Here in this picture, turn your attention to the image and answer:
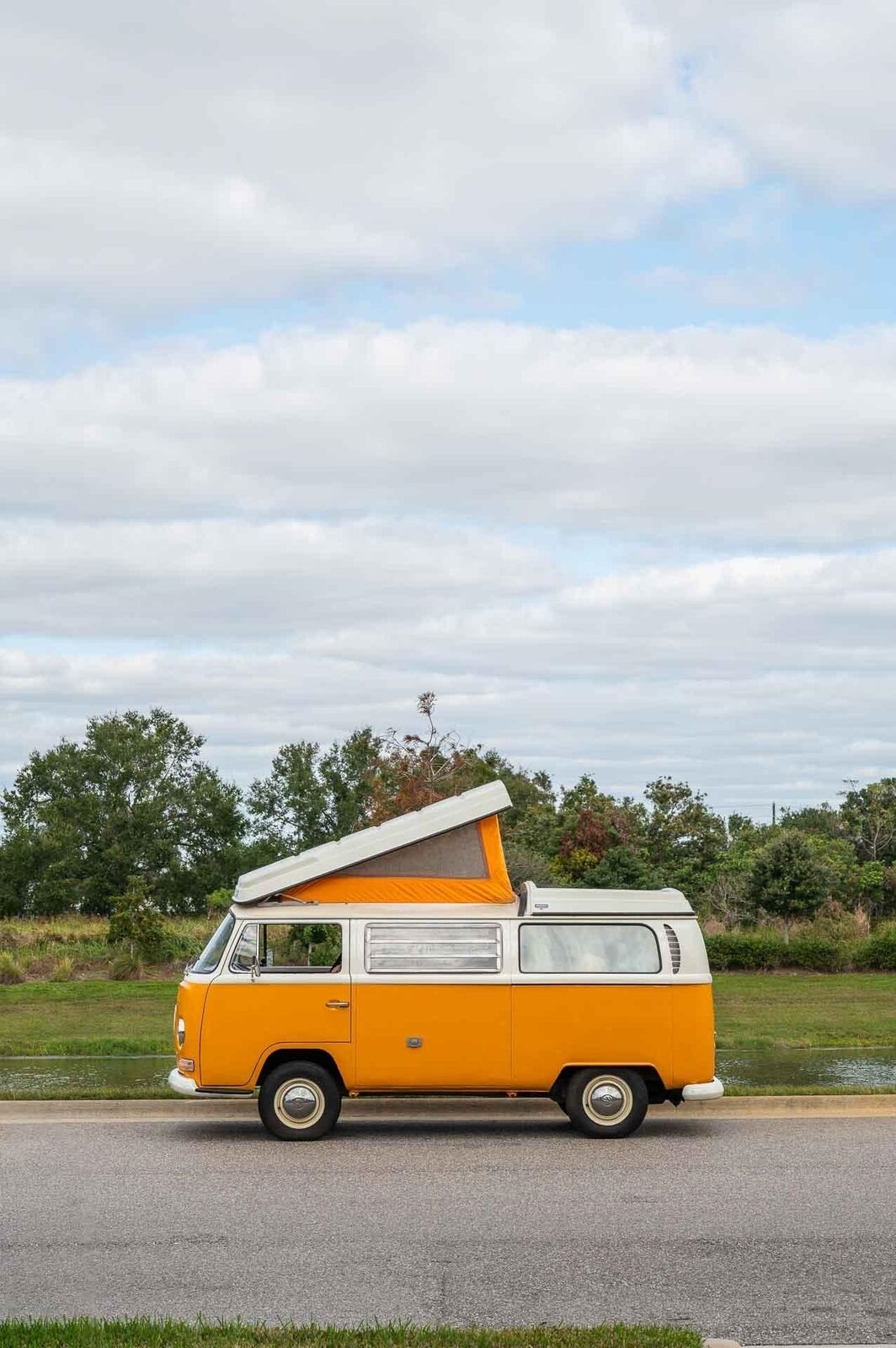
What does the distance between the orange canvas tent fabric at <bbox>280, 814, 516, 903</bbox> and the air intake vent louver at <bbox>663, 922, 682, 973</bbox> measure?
1370mm

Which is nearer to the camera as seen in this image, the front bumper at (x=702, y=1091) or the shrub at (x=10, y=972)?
the front bumper at (x=702, y=1091)

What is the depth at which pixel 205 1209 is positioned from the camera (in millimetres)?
9594

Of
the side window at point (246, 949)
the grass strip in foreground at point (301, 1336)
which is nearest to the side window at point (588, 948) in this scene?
the side window at point (246, 949)

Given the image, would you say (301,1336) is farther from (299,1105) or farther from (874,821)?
(874,821)

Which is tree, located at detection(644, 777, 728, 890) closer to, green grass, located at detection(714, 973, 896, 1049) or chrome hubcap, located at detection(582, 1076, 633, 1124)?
green grass, located at detection(714, 973, 896, 1049)

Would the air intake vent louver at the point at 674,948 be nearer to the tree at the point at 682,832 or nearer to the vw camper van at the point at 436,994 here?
the vw camper van at the point at 436,994

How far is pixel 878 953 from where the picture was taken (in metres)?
27.9

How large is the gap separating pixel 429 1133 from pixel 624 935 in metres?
2.43

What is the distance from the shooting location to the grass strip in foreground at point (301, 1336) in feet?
21.4

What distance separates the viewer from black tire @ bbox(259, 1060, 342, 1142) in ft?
40.0

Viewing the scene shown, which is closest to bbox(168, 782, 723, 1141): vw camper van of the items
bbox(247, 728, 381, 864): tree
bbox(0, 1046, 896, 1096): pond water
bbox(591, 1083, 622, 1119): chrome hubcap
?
bbox(591, 1083, 622, 1119): chrome hubcap

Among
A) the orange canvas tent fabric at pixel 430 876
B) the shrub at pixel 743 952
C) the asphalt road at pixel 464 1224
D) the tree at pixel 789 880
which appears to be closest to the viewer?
the asphalt road at pixel 464 1224

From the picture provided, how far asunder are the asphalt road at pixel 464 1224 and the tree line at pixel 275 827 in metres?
19.6

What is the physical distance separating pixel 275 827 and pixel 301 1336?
47.1 m
